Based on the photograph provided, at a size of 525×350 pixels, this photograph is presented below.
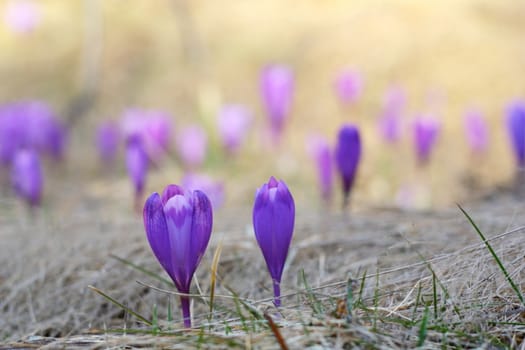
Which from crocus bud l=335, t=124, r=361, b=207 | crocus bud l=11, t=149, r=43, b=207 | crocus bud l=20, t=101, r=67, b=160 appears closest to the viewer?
crocus bud l=335, t=124, r=361, b=207

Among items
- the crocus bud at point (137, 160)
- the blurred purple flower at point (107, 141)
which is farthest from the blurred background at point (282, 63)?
the crocus bud at point (137, 160)

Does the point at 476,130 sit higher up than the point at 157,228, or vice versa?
the point at 476,130

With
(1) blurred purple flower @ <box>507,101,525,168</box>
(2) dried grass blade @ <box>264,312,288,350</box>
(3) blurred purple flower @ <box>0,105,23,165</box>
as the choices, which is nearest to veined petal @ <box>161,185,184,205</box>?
(2) dried grass blade @ <box>264,312,288,350</box>

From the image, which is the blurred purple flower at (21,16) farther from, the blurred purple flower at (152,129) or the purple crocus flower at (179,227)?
the purple crocus flower at (179,227)

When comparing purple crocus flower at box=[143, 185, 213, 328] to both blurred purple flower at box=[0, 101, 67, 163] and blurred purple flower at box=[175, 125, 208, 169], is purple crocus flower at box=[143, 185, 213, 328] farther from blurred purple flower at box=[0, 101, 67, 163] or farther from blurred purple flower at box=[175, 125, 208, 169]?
blurred purple flower at box=[0, 101, 67, 163]

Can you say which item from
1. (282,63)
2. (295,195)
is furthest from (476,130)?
(282,63)

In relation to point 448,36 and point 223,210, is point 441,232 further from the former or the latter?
point 448,36

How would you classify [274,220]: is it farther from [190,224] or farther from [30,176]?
[30,176]
